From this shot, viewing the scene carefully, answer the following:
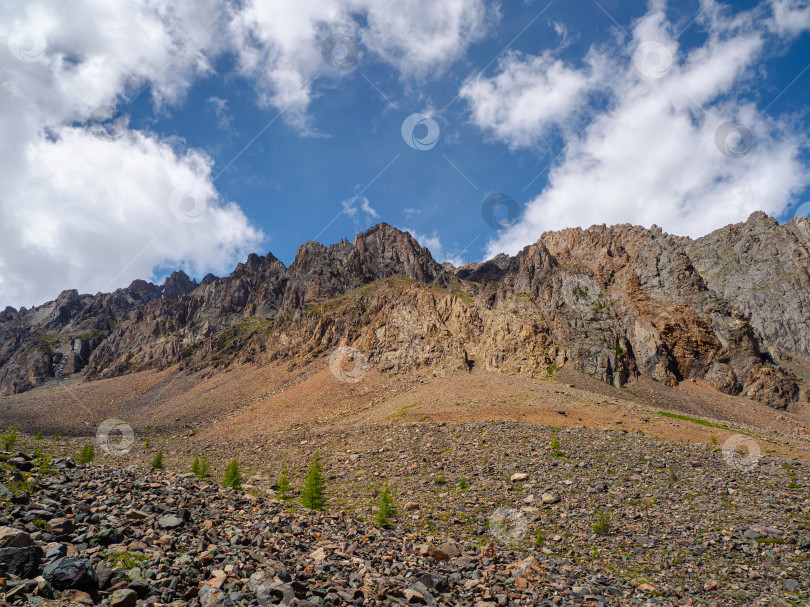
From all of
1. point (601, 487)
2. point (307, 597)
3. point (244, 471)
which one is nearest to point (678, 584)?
point (601, 487)

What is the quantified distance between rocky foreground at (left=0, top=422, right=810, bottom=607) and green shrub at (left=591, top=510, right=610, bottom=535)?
0.11 meters

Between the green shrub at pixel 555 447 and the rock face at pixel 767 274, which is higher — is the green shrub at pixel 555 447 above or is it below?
below

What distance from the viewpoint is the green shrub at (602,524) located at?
22469 mm

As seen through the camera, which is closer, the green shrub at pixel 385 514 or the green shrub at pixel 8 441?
the green shrub at pixel 385 514

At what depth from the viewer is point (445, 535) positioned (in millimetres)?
23094

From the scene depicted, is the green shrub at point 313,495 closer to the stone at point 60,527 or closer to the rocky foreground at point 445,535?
the rocky foreground at point 445,535

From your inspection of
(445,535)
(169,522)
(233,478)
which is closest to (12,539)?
(169,522)

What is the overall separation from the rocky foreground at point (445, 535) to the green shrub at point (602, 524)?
11 cm

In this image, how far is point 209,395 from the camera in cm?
11512

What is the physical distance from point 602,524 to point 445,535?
8.70 metres

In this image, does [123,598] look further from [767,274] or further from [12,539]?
[767,274]

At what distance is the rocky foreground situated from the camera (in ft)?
36.8

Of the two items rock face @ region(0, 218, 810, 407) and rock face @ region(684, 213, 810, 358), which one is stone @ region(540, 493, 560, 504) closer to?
rock face @ region(0, 218, 810, 407)

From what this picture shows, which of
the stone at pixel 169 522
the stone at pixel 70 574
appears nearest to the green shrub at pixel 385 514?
the stone at pixel 169 522
